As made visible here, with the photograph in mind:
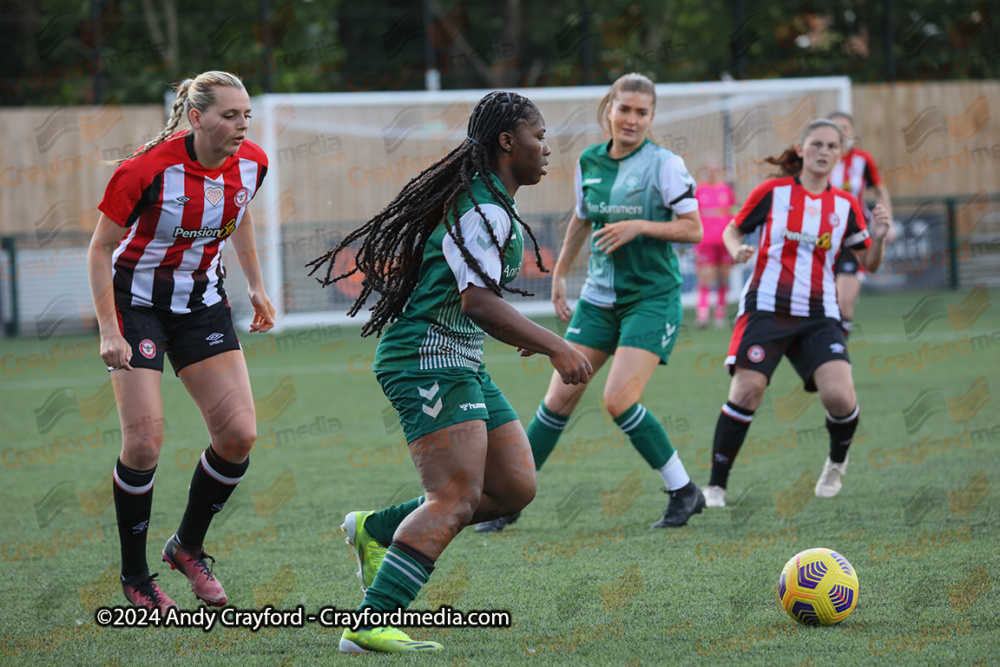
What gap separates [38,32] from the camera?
24.3 meters

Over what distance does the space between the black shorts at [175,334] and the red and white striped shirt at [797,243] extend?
2.78m

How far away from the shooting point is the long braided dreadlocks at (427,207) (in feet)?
12.1

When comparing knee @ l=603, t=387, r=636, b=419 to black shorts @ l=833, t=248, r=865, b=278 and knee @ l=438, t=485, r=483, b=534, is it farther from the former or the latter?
black shorts @ l=833, t=248, r=865, b=278

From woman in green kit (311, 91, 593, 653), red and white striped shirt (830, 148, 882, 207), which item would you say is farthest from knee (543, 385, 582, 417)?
red and white striped shirt (830, 148, 882, 207)

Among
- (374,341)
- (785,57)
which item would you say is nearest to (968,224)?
(785,57)

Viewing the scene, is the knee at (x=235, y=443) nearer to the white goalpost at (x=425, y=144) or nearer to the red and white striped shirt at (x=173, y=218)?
the red and white striped shirt at (x=173, y=218)

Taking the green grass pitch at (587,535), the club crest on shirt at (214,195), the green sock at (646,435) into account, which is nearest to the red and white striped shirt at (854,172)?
the green grass pitch at (587,535)

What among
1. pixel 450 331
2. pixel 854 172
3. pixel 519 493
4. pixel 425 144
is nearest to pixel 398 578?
pixel 519 493

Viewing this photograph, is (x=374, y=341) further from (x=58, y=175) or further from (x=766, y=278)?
(x=766, y=278)

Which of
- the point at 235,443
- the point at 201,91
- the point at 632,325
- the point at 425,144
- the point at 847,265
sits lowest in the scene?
the point at 235,443

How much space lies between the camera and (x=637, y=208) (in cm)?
575

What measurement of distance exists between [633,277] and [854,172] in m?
5.04

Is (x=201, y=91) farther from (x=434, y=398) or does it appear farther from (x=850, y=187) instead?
(x=850, y=187)

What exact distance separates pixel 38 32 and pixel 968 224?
18.7 metres
